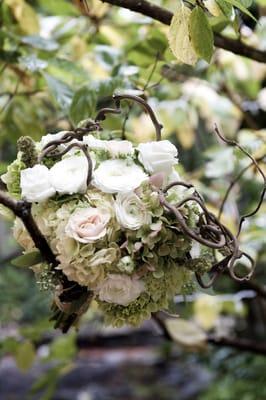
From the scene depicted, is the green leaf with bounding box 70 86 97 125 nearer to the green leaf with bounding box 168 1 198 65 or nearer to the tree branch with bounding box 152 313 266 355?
the green leaf with bounding box 168 1 198 65

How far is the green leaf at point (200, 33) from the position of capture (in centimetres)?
59

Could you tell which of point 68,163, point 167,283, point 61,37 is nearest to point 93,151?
point 68,163

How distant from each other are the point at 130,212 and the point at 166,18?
1.24 ft

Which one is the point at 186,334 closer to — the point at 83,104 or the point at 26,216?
the point at 83,104

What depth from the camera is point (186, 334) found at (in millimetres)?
1312

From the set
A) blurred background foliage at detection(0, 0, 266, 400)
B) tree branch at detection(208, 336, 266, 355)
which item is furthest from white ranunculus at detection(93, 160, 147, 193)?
tree branch at detection(208, 336, 266, 355)

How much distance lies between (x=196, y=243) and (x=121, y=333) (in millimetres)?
3229

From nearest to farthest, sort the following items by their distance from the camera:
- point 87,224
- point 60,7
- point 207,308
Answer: point 87,224 → point 60,7 → point 207,308

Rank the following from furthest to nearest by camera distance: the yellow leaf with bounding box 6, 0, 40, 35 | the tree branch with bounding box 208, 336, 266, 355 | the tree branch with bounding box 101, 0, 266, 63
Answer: the tree branch with bounding box 208, 336, 266, 355 → the yellow leaf with bounding box 6, 0, 40, 35 → the tree branch with bounding box 101, 0, 266, 63

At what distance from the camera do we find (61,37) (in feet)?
4.22

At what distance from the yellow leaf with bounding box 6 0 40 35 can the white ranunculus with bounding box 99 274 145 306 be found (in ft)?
2.35

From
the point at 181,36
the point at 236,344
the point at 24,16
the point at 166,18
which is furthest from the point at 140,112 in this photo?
the point at 181,36

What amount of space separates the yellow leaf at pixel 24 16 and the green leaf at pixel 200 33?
0.58 m

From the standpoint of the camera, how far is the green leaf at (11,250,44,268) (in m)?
0.57
